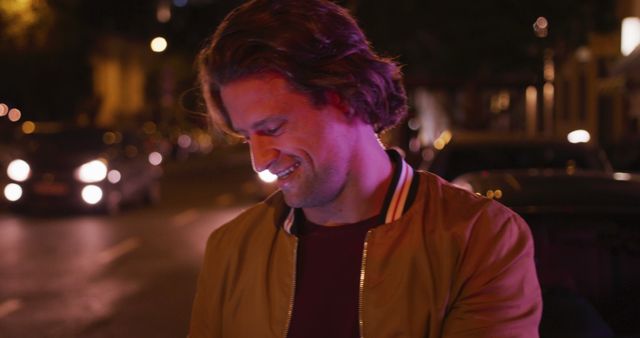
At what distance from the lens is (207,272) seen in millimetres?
2551

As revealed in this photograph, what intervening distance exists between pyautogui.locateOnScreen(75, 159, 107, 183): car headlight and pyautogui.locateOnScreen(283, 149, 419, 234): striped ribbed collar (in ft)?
57.3

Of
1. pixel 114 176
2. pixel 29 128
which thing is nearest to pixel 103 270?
pixel 114 176

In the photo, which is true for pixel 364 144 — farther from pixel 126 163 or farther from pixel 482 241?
pixel 126 163

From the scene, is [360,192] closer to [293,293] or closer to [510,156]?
[293,293]

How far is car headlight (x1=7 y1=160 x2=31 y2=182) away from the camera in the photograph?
775 inches

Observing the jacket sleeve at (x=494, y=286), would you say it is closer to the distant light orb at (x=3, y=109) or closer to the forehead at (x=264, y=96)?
the forehead at (x=264, y=96)

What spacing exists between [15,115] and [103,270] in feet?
82.0

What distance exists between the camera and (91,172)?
19719 mm

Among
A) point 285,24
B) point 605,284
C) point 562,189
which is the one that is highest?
point 285,24

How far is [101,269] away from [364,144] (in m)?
10.2

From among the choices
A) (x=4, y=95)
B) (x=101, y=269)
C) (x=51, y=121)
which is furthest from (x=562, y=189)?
(x=51, y=121)

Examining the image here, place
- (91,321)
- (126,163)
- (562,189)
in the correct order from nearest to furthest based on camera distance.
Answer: (562,189)
(91,321)
(126,163)

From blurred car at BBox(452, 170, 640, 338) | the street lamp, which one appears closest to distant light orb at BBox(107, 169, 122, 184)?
the street lamp

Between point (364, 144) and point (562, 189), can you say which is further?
point (562, 189)
